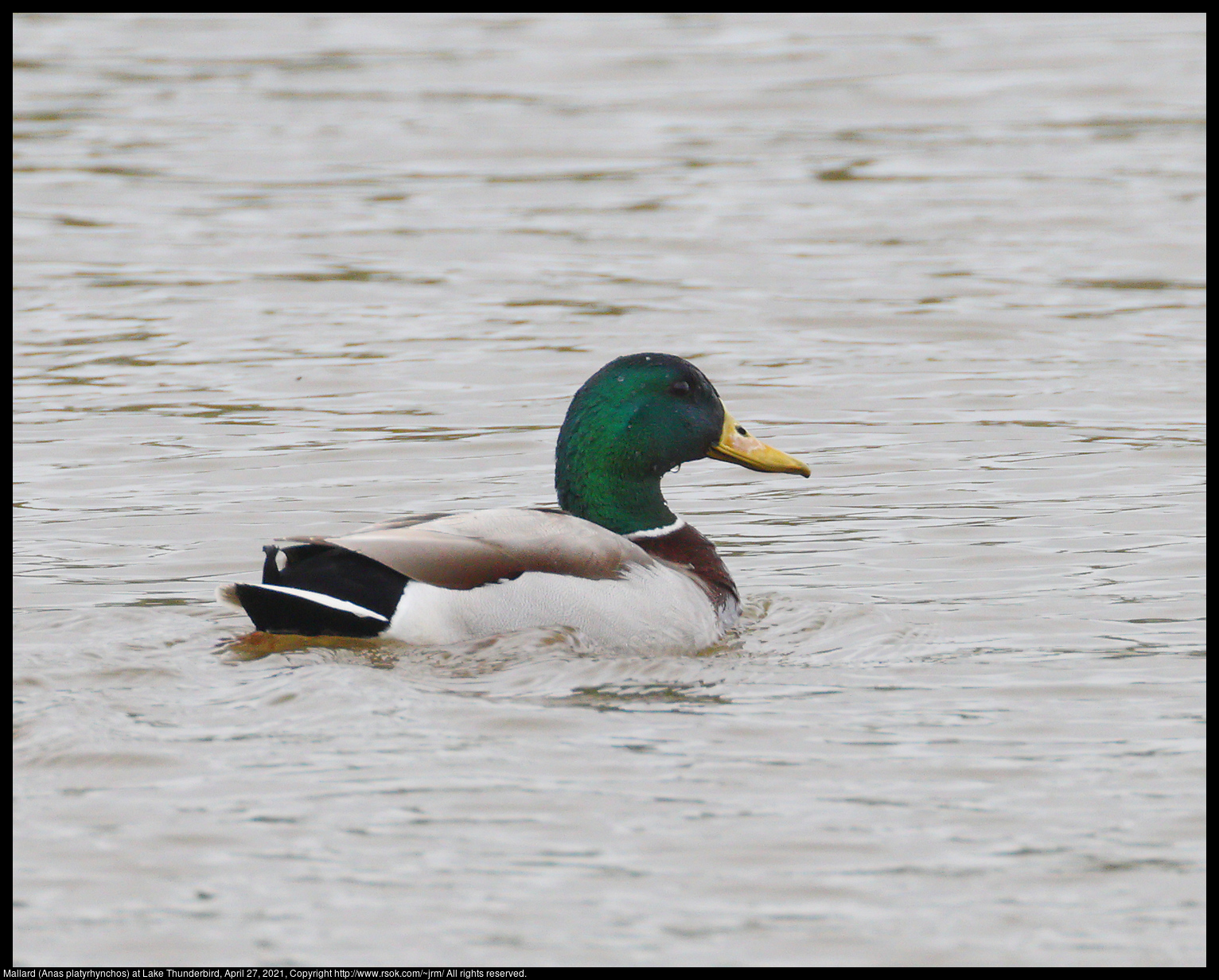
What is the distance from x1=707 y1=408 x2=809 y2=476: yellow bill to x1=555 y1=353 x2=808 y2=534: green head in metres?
0.07

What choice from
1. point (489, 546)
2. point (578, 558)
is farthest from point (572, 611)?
point (489, 546)

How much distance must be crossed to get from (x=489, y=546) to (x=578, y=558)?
1.10 ft

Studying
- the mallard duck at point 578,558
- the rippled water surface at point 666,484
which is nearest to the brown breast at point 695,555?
the mallard duck at point 578,558

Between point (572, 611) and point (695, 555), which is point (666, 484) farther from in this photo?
point (572, 611)

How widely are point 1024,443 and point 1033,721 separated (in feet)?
15.3

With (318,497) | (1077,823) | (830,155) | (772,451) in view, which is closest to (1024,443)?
(772,451)

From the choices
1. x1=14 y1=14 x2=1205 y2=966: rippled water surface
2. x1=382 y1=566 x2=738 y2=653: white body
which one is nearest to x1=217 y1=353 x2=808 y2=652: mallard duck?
x1=382 y1=566 x2=738 y2=653: white body

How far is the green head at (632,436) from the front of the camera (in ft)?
25.7

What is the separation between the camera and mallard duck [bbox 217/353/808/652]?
6812 mm

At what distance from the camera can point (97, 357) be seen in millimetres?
12867

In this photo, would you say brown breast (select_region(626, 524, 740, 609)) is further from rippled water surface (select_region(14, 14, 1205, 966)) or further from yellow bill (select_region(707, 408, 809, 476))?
yellow bill (select_region(707, 408, 809, 476))

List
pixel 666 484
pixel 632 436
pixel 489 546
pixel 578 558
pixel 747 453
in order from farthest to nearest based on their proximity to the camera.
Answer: pixel 666 484, pixel 747 453, pixel 632 436, pixel 578 558, pixel 489 546

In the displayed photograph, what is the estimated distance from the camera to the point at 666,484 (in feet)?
34.3

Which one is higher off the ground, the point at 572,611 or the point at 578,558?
the point at 578,558
